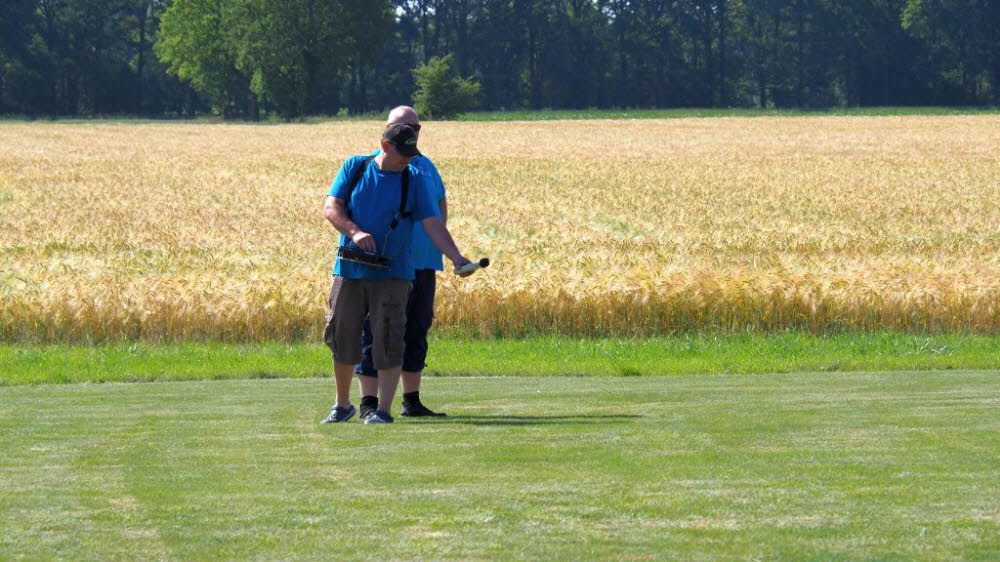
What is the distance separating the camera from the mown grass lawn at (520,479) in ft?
16.8

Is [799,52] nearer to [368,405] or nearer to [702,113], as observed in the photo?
[702,113]

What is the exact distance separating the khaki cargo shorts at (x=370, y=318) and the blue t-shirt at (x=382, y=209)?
94mm

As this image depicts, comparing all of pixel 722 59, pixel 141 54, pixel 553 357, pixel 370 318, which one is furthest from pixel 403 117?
pixel 141 54

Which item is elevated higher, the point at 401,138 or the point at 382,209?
the point at 401,138

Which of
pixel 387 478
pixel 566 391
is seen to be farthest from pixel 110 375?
pixel 387 478

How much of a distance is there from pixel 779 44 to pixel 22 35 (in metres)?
66.4

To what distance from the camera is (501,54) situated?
445ft

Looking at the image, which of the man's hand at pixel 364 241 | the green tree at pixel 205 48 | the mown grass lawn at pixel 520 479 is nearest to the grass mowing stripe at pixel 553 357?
the mown grass lawn at pixel 520 479

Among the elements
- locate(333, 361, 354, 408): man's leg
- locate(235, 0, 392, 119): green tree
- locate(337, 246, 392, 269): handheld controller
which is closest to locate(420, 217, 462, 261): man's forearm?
locate(337, 246, 392, 269): handheld controller

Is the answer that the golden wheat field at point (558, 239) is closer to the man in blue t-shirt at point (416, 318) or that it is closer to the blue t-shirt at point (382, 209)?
the man in blue t-shirt at point (416, 318)

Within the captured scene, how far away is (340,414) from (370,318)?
23.9 inches

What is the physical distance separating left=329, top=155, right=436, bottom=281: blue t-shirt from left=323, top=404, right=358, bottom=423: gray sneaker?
32.0 inches

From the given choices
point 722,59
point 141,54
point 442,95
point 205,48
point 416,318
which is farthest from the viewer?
point 141,54

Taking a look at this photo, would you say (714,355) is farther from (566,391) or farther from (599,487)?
(599,487)
